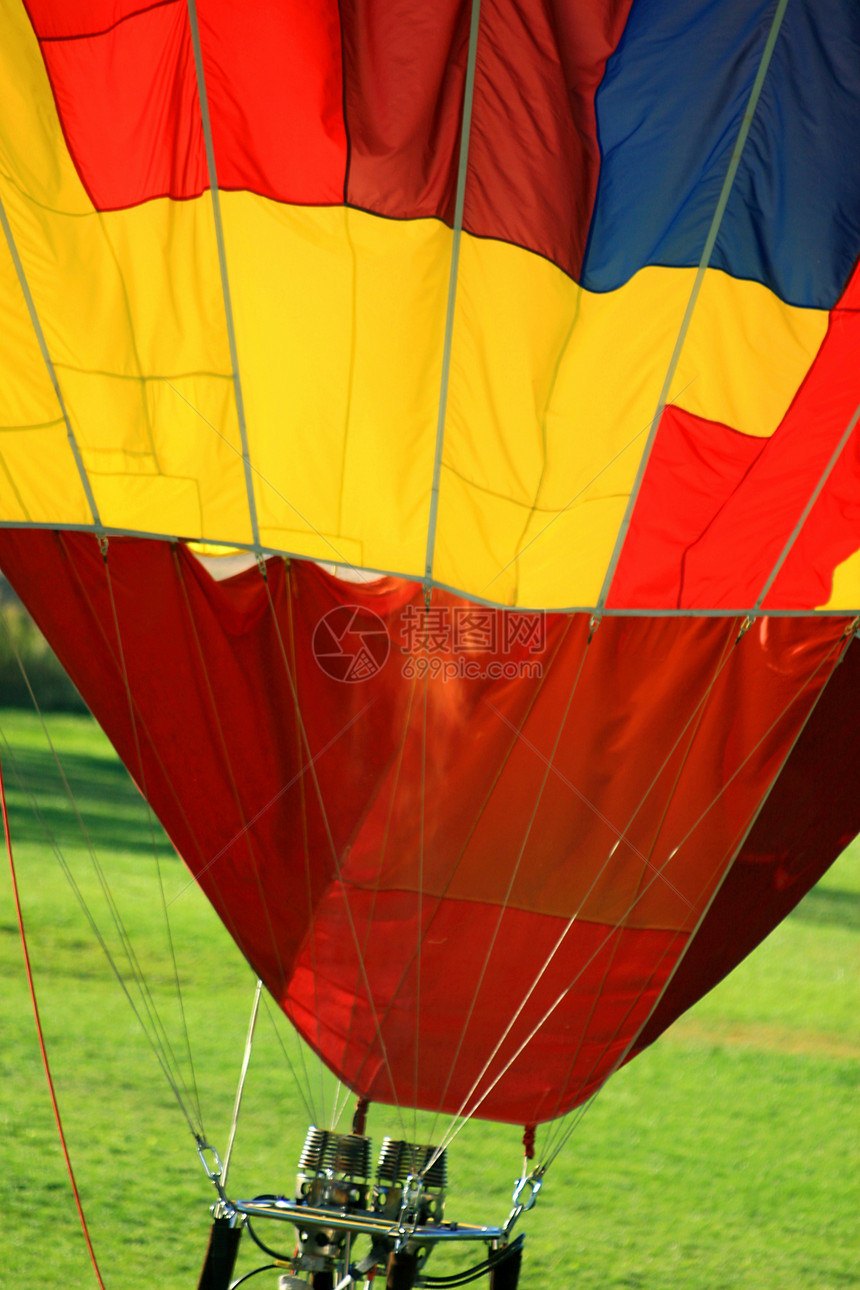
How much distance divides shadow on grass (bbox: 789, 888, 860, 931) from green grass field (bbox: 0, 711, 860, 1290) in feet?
2.66

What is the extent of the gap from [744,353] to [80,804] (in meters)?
7.58

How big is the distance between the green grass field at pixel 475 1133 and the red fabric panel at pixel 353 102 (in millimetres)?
1227

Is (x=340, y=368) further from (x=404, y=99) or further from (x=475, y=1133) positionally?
(x=475, y=1133)

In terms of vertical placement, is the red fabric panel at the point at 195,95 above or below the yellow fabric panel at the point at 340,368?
above

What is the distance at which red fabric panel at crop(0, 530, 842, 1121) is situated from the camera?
2.73 meters

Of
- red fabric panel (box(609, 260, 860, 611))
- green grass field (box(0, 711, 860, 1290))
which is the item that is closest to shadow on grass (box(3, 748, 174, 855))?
green grass field (box(0, 711, 860, 1290))

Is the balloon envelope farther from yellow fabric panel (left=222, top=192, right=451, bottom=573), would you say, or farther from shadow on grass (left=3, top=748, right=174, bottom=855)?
shadow on grass (left=3, top=748, right=174, bottom=855)

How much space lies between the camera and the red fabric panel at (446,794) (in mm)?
2732

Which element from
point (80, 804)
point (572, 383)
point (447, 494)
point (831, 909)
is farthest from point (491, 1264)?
point (80, 804)

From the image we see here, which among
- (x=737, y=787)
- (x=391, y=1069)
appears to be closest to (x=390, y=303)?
(x=737, y=787)

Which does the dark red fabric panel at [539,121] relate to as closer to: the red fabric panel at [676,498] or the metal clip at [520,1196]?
the red fabric panel at [676,498]

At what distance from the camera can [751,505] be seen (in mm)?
2535

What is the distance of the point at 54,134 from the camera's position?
7.51ft

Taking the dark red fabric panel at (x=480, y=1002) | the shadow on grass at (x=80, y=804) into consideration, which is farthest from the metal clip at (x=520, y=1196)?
the shadow on grass at (x=80, y=804)
